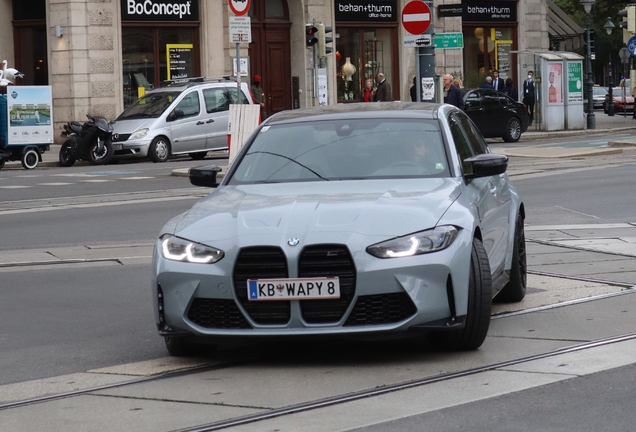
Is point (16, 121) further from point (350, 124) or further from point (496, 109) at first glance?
point (350, 124)

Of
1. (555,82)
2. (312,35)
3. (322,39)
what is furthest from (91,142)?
(555,82)

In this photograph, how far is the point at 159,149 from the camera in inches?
1129

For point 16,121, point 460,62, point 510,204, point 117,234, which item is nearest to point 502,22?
point 460,62

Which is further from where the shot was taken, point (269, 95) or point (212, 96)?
point (269, 95)

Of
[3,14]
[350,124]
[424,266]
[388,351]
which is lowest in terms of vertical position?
[388,351]

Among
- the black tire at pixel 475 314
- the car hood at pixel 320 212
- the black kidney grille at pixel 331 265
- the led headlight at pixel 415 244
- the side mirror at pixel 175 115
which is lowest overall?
the black tire at pixel 475 314

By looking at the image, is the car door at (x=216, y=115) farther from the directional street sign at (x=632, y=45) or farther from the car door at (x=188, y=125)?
the directional street sign at (x=632, y=45)

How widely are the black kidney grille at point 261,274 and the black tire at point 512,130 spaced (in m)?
28.1

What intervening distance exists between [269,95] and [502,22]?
1022 cm

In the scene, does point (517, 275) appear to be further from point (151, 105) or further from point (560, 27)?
point (560, 27)

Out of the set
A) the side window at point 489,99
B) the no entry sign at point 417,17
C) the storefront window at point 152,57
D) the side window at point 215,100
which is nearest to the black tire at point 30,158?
the side window at point 215,100

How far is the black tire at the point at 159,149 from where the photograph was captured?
93.4ft

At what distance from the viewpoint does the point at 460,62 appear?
1687 inches

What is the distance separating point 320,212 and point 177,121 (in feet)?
73.6
